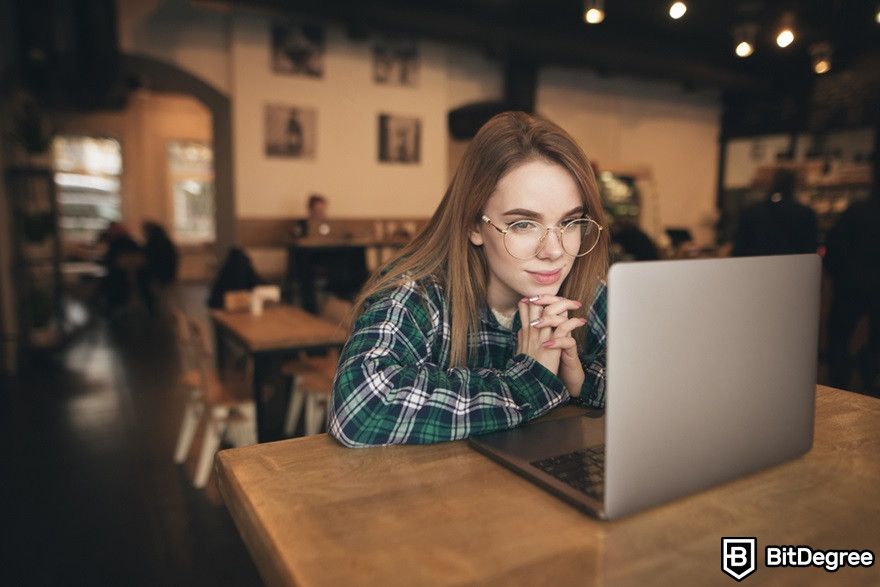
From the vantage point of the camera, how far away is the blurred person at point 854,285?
3.96 m

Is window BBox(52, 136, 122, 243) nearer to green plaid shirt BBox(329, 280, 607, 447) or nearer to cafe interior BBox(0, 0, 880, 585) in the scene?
cafe interior BBox(0, 0, 880, 585)

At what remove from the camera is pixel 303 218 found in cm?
698

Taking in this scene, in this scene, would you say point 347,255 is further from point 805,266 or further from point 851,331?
point 805,266

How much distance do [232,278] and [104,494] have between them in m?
1.59

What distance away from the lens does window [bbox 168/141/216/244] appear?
37.3 feet

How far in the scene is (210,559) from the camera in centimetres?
225

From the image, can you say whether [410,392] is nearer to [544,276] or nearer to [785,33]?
[544,276]

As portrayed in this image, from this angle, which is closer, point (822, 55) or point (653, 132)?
point (822, 55)

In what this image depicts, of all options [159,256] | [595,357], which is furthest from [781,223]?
[159,256]

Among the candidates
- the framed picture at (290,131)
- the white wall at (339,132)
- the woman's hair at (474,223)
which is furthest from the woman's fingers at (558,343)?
the framed picture at (290,131)

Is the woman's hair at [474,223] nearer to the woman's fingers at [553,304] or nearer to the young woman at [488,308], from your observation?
the young woman at [488,308]

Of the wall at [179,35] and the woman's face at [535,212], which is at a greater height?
the wall at [179,35]

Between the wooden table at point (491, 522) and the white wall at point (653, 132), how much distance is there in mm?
8255

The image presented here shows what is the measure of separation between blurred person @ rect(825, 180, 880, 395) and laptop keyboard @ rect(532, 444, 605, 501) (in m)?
3.98
